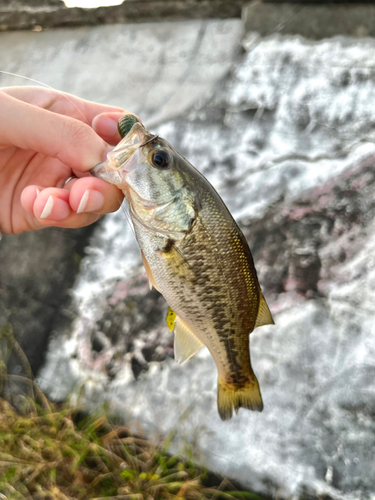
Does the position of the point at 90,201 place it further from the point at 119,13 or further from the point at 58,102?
the point at 119,13

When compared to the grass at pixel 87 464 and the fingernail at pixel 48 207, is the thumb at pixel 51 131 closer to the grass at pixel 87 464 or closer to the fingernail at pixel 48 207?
the fingernail at pixel 48 207

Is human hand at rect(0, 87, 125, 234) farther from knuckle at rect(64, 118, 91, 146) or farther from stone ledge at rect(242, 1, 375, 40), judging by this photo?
stone ledge at rect(242, 1, 375, 40)

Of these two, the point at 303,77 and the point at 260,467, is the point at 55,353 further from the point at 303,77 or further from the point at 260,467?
the point at 303,77

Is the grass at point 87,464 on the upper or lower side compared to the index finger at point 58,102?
lower

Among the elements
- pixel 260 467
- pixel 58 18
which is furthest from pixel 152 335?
pixel 58 18

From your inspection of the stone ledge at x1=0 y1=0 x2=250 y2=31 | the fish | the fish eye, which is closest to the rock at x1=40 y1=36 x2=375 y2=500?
the stone ledge at x1=0 y1=0 x2=250 y2=31

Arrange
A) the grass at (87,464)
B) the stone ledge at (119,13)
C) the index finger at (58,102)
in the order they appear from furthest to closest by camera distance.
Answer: the stone ledge at (119,13) → the grass at (87,464) → the index finger at (58,102)

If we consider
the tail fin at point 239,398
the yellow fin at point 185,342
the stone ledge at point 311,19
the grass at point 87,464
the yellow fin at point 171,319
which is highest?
the stone ledge at point 311,19

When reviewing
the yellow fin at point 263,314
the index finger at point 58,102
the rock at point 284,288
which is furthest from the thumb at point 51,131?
the rock at point 284,288
